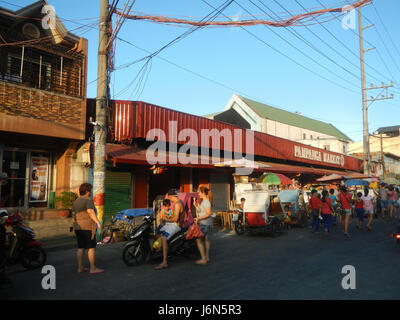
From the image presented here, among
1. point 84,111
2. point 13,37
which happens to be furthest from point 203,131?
point 13,37

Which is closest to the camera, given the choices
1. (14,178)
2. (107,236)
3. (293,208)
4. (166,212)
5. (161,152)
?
(166,212)

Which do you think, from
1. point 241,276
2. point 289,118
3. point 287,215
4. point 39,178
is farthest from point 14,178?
point 289,118

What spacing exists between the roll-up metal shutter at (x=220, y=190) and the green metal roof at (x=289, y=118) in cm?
2035

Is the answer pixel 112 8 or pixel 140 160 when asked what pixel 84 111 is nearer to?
pixel 140 160

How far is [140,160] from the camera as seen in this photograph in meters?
12.8

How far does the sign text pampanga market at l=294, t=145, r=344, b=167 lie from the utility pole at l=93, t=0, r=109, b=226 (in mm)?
22370

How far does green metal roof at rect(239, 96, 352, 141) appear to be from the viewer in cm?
4112

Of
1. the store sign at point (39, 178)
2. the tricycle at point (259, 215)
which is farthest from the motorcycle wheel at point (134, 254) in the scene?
the store sign at point (39, 178)

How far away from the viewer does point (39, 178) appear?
12.1 m

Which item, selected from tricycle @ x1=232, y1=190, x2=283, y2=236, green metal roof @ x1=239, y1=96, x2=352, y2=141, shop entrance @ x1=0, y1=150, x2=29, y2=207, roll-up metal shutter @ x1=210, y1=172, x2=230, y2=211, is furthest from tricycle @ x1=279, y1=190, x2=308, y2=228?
green metal roof @ x1=239, y1=96, x2=352, y2=141

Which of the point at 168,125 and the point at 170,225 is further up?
the point at 168,125

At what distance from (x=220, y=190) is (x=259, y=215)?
10.0m

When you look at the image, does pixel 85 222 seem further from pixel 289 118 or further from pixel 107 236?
pixel 289 118

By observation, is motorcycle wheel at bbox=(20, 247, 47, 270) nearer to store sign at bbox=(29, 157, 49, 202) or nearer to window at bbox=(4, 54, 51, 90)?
store sign at bbox=(29, 157, 49, 202)
